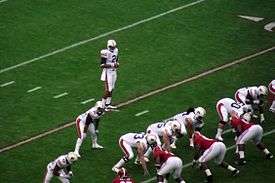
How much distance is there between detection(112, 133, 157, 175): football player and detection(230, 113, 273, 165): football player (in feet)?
6.12

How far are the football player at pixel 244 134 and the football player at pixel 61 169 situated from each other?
3471mm

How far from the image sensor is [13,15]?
23.1 m

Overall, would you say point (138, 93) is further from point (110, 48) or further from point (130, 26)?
point (130, 26)

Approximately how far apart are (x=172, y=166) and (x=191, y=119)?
5.98ft

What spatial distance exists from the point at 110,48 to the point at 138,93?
4.67 feet

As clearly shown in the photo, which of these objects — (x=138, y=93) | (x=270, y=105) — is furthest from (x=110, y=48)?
(x=270, y=105)

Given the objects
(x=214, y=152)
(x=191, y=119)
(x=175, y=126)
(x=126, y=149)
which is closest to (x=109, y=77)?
(x=191, y=119)

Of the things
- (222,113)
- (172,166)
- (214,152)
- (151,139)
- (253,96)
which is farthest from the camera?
(253,96)

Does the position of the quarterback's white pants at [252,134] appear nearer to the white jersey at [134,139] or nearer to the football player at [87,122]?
the white jersey at [134,139]

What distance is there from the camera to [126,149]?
53.7 feet

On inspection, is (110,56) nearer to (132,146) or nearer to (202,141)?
(132,146)

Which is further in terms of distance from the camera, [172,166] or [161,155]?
[161,155]

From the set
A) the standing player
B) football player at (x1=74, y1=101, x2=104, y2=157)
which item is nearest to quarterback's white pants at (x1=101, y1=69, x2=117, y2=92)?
the standing player

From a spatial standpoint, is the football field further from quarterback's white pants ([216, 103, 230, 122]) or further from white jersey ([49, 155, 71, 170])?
white jersey ([49, 155, 71, 170])
